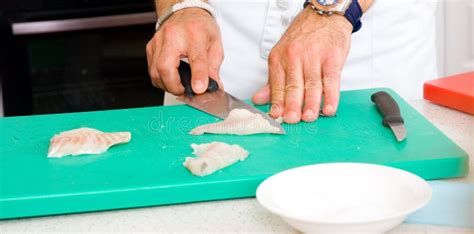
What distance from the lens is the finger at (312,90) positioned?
4.43ft

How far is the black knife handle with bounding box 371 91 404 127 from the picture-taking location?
1.27 m

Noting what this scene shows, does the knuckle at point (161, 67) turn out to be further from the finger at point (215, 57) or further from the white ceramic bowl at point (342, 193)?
the white ceramic bowl at point (342, 193)

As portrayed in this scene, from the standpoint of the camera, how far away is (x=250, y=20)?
5.75ft

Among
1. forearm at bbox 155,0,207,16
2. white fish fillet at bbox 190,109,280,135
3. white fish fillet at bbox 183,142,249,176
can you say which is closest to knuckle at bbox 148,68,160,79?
forearm at bbox 155,0,207,16

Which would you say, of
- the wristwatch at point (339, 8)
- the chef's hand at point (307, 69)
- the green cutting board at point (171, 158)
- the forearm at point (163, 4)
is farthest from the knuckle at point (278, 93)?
the forearm at point (163, 4)

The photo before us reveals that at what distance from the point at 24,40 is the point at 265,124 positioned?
153 centimetres

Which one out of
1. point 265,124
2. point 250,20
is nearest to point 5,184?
point 265,124

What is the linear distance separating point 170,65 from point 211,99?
126mm

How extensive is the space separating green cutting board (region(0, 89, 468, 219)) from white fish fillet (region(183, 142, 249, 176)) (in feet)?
0.04

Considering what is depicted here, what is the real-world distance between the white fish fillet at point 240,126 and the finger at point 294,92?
7cm

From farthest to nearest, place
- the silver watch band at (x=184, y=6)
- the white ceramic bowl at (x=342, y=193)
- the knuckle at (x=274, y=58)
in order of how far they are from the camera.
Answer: the silver watch band at (x=184, y=6)
the knuckle at (x=274, y=58)
the white ceramic bowl at (x=342, y=193)

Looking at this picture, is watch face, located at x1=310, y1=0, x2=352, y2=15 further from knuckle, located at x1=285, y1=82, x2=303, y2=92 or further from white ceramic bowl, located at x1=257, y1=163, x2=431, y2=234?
white ceramic bowl, located at x1=257, y1=163, x2=431, y2=234

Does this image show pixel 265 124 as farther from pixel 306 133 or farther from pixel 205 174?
pixel 205 174

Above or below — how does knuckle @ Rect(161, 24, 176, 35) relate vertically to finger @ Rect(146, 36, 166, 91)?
above
